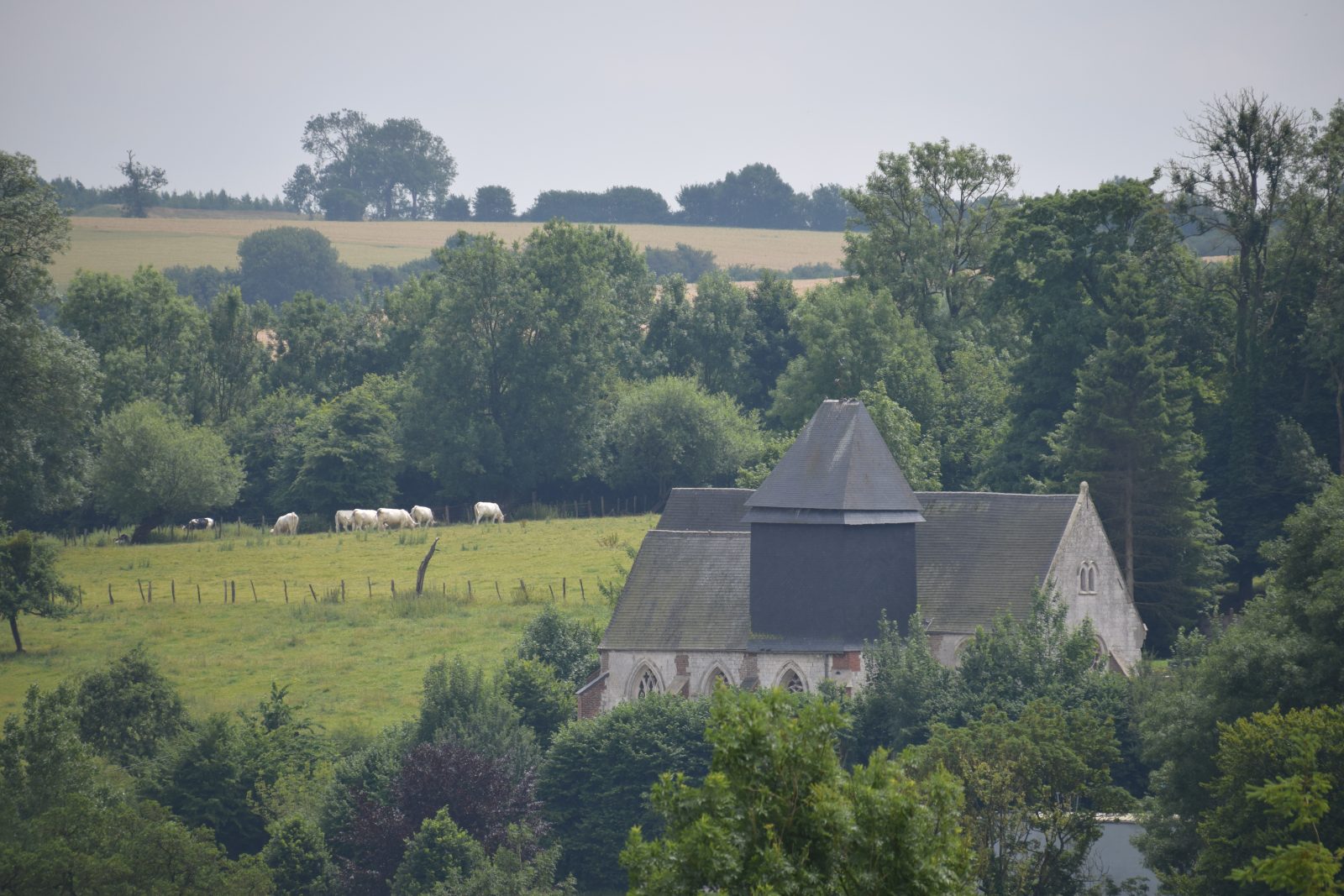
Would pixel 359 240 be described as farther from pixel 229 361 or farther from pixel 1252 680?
pixel 1252 680

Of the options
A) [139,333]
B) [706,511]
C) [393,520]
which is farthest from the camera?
[139,333]

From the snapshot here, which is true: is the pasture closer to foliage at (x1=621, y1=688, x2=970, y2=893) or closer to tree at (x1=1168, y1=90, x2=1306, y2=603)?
tree at (x1=1168, y1=90, x2=1306, y2=603)

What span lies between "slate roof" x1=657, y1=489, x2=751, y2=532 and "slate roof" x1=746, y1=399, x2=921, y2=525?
576 cm

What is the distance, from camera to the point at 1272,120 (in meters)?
65.2

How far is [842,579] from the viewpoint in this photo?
161ft

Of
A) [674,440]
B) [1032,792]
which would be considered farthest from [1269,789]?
[674,440]

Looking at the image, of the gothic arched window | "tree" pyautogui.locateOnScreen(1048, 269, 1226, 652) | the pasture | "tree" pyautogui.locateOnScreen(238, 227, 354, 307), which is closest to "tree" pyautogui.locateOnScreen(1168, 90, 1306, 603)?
"tree" pyautogui.locateOnScreen(1048, 269, 1226, 652)

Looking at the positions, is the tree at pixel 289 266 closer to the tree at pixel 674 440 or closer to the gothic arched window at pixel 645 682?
the tree at pixel 674 440

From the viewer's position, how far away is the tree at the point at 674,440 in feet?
307

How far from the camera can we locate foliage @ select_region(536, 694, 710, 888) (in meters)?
45.0

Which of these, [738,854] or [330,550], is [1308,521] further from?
[330,550]

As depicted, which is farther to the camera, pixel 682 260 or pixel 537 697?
pixel 682 260

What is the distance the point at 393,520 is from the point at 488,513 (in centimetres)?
508

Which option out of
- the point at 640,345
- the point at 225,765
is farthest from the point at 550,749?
the point at 640,345
